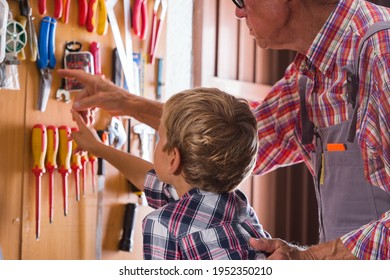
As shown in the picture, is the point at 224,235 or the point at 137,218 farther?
the point at 137,218

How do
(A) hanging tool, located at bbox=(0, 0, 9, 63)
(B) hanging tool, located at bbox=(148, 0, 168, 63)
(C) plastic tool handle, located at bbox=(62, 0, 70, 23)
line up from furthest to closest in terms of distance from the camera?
(B) hanging tool, located at bbox=(148, 0, 168, 63), (C) plastic tool handle, located at bbox=(62, 0, 70, 23), (A) hanging tool, located at bbox=(0, 0, 9, 63)

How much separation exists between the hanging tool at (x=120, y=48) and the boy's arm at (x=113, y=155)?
276 millimetres

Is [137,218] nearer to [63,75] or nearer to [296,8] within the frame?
[63,75]

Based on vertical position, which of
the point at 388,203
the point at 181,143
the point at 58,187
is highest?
the point at 181,143

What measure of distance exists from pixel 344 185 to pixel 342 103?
0.60ft

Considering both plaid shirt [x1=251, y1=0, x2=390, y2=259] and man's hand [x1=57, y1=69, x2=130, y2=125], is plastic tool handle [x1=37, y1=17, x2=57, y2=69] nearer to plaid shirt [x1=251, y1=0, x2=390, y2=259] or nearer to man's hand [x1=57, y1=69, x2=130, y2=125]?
man's hand [x1=57, y1=69, x2=130, y2=125]

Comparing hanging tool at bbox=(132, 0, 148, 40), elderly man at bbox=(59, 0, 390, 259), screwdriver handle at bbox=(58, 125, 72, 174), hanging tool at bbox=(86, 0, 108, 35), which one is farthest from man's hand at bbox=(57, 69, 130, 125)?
hanging tool at bbox=(132, 0, 148, 40)

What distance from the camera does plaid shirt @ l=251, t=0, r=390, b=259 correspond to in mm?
1126

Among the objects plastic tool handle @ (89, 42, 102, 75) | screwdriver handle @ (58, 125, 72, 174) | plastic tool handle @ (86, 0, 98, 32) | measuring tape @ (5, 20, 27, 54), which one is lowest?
screwdriver handle @ (58, 125, 72, 174)

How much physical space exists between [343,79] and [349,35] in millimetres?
95

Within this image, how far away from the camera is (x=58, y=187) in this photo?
1754mm

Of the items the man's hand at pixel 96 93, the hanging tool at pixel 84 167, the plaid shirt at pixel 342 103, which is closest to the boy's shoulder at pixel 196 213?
the plaid shirt at pixel 342 103

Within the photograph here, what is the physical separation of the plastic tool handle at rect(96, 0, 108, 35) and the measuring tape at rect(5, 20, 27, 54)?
0.96 feet
